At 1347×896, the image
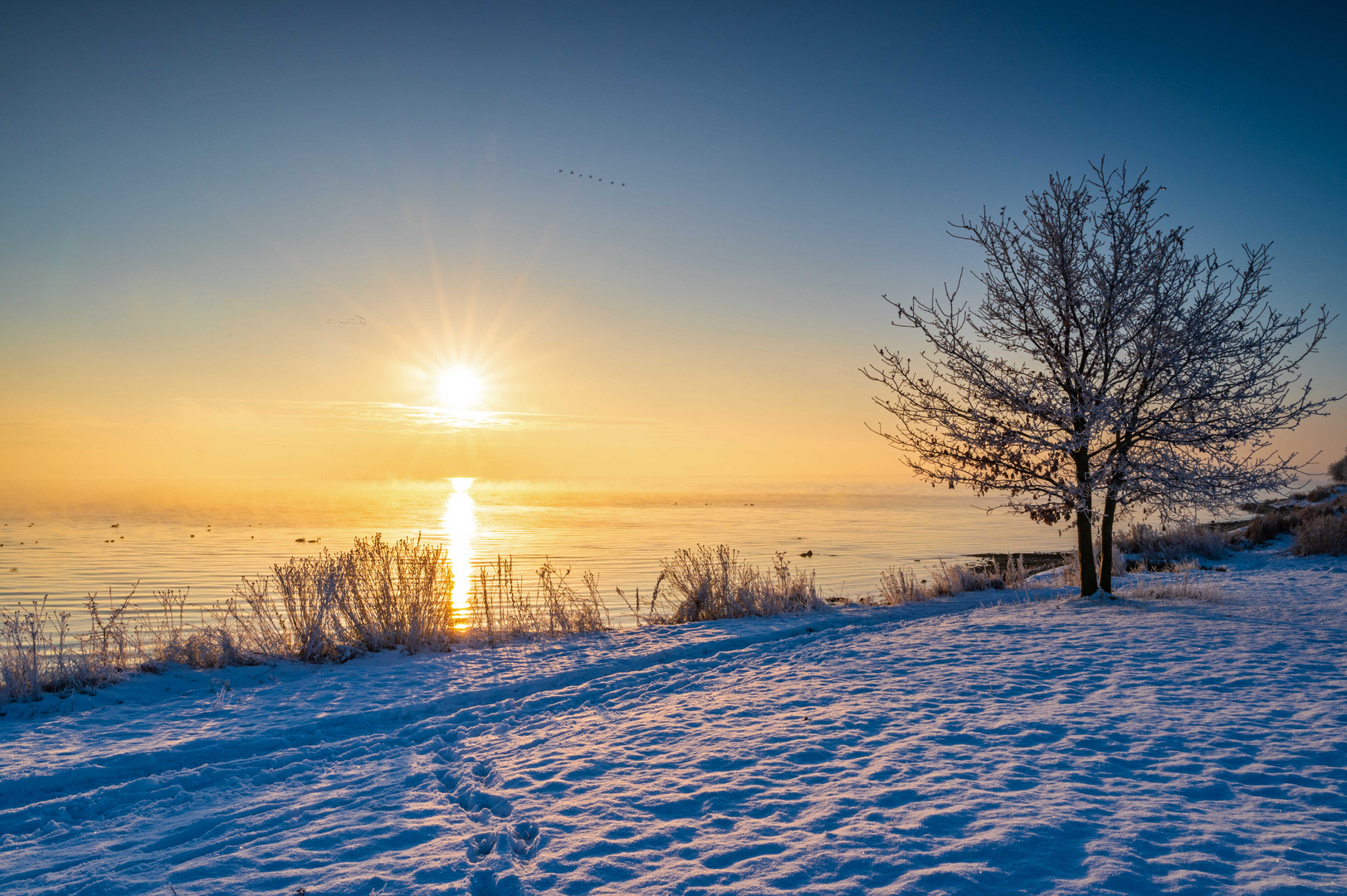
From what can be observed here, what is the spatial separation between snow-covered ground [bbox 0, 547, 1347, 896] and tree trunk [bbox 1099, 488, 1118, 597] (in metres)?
3.36

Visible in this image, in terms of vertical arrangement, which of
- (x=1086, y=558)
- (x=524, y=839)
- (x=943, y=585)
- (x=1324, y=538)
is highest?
(x=1086, y=558)

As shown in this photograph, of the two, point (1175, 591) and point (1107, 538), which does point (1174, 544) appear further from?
point (1107, 538)

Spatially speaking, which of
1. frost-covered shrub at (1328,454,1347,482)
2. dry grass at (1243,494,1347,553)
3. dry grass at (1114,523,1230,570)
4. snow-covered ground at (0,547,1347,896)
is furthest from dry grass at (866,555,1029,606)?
frost-covered shrub at (1328,454,1347,482)

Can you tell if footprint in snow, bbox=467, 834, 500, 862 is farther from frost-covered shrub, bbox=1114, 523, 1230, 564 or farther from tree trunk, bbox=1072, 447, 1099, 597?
frost-covered shrub, bbox=1114, 523, 1230, 564

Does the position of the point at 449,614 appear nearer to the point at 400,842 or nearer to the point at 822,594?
the point at 400,842

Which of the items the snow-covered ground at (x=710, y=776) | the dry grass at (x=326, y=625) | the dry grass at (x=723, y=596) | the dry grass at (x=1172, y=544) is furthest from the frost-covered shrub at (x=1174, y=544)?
the dry grass at (x=326, y=625)

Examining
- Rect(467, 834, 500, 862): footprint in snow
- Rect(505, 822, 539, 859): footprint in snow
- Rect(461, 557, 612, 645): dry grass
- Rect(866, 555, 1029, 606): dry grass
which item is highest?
Rect(461, 557, 612, 645): dry grass

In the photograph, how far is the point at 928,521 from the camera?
1893 inches

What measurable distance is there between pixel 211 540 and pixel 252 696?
30.8 meters

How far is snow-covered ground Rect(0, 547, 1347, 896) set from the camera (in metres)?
3.78

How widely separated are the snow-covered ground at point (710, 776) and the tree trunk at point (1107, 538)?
3364 mm

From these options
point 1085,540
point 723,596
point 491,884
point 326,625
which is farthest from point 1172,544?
point 491,884

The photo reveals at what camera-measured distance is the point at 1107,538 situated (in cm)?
1288

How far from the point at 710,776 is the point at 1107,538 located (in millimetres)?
11028
